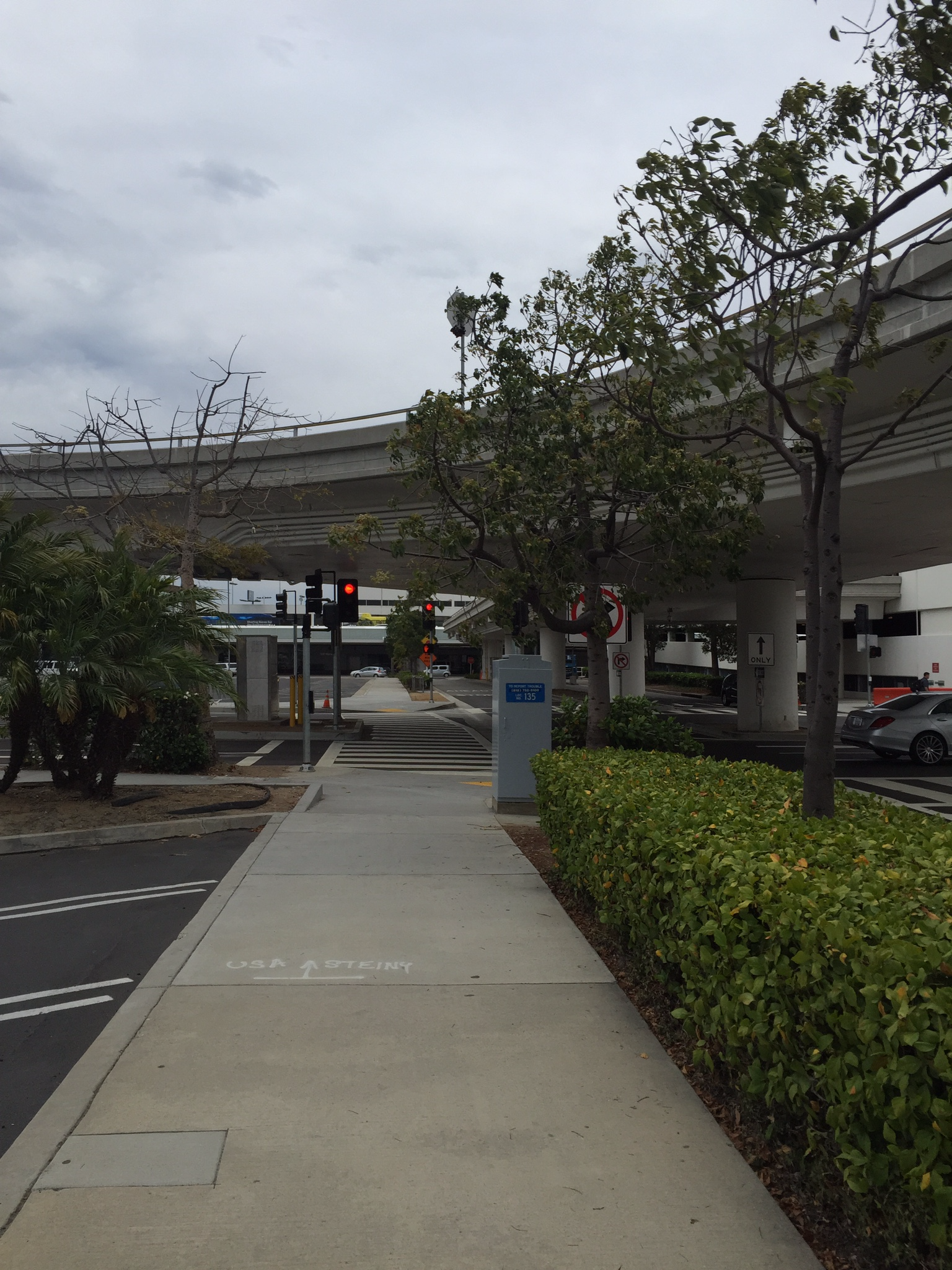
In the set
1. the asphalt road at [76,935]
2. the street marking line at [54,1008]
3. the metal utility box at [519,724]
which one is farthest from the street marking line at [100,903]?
the metal utility box at [519,724]

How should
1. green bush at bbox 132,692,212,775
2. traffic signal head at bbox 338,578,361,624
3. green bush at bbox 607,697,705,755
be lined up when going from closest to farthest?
1. green bush at bbox 607,697,705,755
2. green bush at bbox 132,692,212,775
3. traffic signal head at bbox 338,578,361,624

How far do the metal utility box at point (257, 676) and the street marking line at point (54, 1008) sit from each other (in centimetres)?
2467

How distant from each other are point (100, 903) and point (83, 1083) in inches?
154

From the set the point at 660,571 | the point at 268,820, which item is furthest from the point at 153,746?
the point at 660,571

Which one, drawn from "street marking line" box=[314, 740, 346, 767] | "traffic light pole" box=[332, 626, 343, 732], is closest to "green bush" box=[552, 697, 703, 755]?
"street marking line" box=[314, 740, 346, 767]

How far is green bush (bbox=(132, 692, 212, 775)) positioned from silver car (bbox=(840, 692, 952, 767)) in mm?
13730

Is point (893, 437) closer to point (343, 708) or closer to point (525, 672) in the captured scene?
point (525, 672)

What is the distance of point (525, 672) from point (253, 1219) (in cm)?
957

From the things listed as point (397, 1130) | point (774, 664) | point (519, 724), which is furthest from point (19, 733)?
point (774, 664)

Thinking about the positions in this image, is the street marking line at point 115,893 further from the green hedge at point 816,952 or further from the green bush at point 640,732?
the green bush at point 640,732

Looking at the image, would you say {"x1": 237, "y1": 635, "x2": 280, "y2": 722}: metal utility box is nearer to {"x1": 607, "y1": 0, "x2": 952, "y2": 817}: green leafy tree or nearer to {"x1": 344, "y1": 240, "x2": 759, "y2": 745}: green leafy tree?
{"x1": 344, "y1": 240, "x2": 759, "y2": 745}: green leafy tree

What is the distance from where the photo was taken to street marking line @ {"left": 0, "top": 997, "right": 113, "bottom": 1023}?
5.52 meters

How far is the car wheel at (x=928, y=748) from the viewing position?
2081cm

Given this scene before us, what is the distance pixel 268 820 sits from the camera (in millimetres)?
11727
